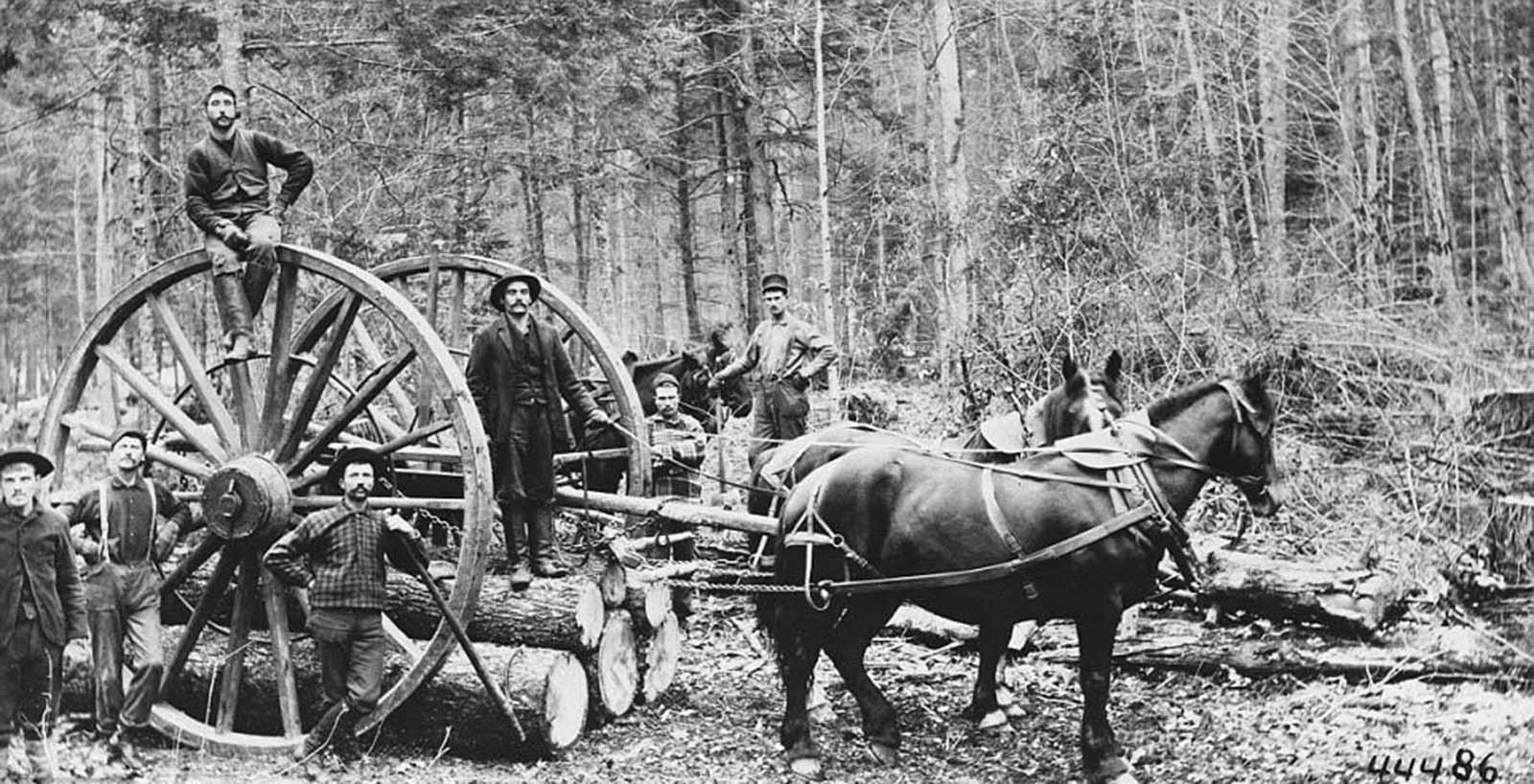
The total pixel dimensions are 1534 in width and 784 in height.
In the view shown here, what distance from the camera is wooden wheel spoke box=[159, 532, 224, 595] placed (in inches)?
291

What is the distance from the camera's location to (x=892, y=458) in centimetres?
690

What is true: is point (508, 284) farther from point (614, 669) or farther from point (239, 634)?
point (239, 634)

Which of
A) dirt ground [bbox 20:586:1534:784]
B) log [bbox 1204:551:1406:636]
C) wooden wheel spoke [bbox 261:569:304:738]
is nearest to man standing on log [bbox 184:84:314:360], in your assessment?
wooden wheel spoke [bbox 261:569:304:738]

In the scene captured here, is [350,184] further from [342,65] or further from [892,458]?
[892,458]

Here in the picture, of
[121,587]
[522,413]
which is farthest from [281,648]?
[522,413]

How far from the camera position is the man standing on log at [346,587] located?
6.71 metres

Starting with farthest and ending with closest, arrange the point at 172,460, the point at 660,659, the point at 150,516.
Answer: the point at 660,659, the point at 172,460, the point at 150,516

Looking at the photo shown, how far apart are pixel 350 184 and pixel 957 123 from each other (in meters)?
8.50

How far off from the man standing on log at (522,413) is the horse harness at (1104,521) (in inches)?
67.2

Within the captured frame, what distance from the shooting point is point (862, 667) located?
23.0 feet

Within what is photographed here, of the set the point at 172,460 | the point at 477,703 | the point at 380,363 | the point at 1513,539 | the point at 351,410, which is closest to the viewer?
the point at 477,703

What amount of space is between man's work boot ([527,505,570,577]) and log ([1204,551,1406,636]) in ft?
13.4

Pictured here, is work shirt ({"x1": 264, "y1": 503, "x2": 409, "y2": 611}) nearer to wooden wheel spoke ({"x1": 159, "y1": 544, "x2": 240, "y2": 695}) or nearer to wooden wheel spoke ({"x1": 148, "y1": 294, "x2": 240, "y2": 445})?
wooden wheel spoke ({"x1": 159, "y1": 544, "x2": 240, "y2": 695})

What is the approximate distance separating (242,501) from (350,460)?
699 millimetres
